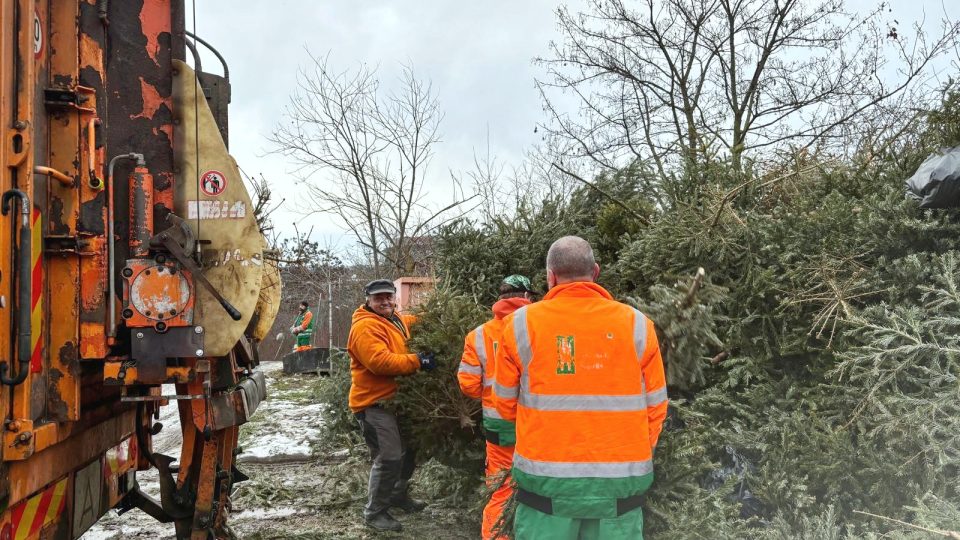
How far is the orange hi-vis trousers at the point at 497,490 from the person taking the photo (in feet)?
11.9

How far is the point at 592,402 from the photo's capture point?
2.96 meters

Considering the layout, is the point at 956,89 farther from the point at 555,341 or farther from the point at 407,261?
the point at 407,261

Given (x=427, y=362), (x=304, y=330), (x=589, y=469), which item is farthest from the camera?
(x=304, y=330)

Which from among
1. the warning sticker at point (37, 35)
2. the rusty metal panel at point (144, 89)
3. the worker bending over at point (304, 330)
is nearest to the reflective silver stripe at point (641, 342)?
the rusty metal panel at point (144, 89)

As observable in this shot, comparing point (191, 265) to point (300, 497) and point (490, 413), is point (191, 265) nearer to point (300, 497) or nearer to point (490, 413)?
point (490, 413)

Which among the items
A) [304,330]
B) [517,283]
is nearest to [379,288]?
[517,283]

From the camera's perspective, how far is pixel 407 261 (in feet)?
44.1

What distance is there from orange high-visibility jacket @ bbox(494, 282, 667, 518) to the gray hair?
0.08m

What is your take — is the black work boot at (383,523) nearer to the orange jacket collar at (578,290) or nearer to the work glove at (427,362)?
the work glove at (427,362)

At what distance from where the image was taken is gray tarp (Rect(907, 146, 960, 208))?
13.4 feet

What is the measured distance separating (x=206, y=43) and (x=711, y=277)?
378 centimetres

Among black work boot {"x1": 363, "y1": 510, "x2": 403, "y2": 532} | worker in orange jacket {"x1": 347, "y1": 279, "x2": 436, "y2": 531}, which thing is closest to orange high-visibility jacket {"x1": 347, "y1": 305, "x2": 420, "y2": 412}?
worker in orange jacket {"x1": 347, "y1": 279, "x2": 436, "y2": 531}

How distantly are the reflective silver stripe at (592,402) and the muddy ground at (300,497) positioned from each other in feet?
8.37

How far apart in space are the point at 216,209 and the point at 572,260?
175 centimetres
